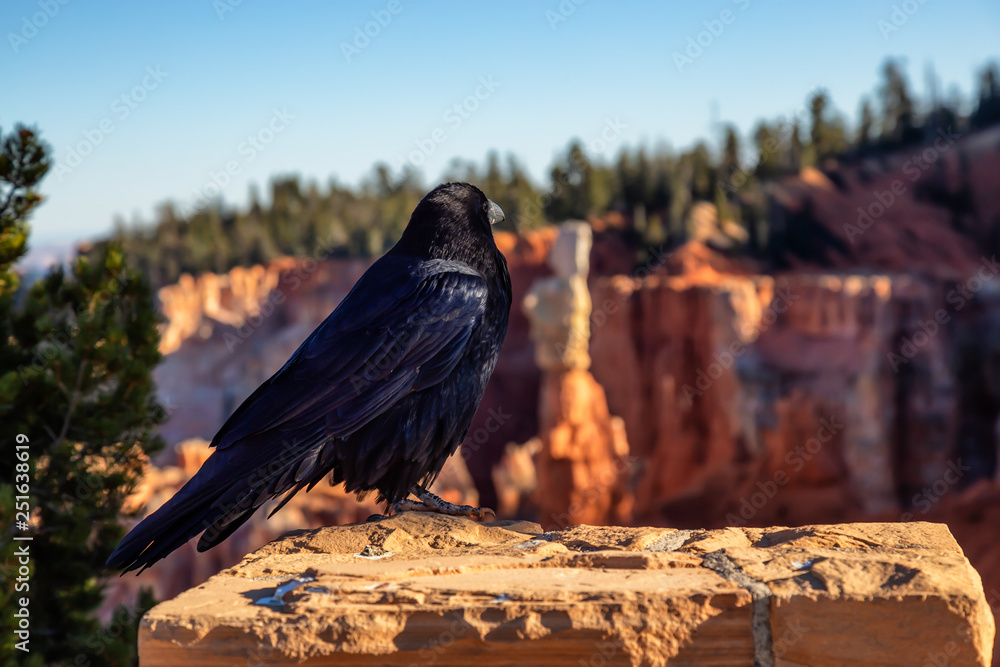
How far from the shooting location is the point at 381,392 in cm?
265

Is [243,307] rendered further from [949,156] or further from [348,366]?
[348,366]

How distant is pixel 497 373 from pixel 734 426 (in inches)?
346

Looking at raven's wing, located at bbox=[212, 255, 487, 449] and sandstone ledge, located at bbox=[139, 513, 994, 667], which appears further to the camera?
raven's wing, located at bbox=[212, 255, 487, 449]

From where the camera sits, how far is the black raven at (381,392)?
2.33 metres

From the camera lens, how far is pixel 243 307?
31469 millimetres

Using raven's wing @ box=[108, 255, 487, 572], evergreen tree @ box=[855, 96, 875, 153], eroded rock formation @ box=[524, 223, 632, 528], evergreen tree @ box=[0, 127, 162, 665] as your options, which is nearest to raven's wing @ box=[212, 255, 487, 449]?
raven's wing @ box=[108, 255, 487, 572]

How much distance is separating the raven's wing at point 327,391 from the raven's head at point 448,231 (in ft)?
0.23

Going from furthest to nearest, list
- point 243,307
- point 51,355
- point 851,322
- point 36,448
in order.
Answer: point 243,307, point 851,322, point 36,448, point 51,355

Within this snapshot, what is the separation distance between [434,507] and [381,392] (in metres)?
0.51

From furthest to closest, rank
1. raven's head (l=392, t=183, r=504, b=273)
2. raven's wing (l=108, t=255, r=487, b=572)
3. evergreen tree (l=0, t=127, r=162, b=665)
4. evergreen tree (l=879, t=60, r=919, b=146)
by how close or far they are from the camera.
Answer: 1. evergreen tree (l=879, t=60, r=919, b=146)
2. evergreen tree (l=0, t=127, r=162, b=665)
3. raven's head (l=392, t=183, r=504, b=273)
4. raven's wing (l=108, t=255, r=487, b=572)

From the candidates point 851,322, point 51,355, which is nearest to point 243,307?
point 851,322

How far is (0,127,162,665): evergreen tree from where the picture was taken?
4.89 metres

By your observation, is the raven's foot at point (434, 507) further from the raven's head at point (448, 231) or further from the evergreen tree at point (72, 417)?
the evergreen tree at point (72, 417)

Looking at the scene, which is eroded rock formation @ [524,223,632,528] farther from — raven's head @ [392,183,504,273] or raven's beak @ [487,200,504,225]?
raven's head @ [392,183,504,273]
